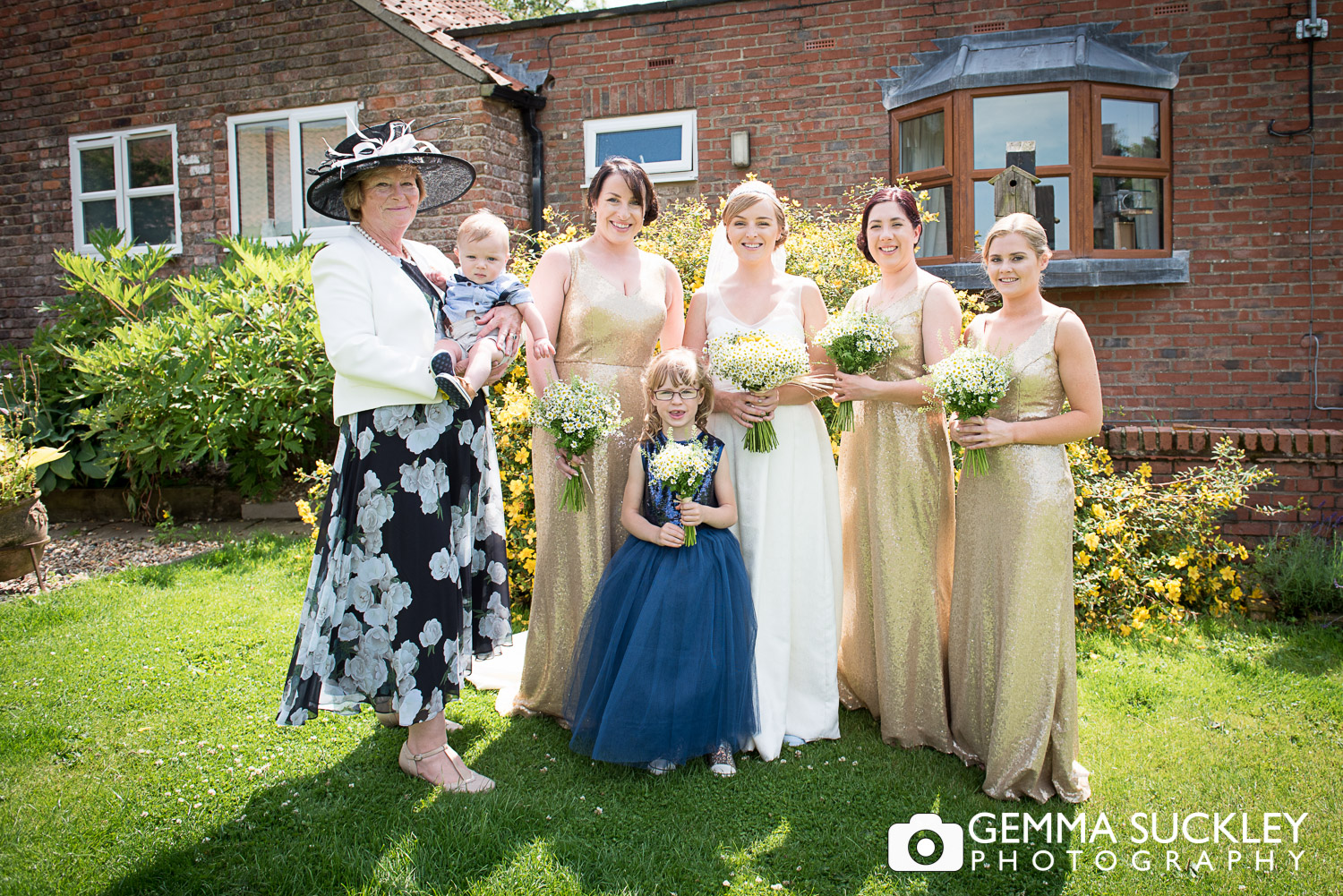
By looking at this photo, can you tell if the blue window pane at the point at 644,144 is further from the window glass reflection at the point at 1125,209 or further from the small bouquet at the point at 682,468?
the small bouquet at the point at 682,468

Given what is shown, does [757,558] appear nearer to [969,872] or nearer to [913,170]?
[969,872]

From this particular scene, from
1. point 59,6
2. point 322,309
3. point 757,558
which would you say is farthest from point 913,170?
point 59,6

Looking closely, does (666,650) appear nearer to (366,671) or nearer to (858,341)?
(366,671)

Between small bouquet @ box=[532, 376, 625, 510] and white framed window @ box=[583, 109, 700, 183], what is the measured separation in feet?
21.2

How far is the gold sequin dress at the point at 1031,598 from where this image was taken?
3383 millimetres

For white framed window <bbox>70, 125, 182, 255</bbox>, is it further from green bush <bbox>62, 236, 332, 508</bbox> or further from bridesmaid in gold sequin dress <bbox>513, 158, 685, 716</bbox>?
bridesmaid in gold sequin dress <bbox>513, 158, 685, 716</bbox>

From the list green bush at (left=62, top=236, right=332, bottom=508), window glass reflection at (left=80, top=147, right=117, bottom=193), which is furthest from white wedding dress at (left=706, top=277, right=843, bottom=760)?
window glass reflection at (left=80, top=147, right=117, bottom=193)

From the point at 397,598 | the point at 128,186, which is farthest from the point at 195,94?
the point at 397,598

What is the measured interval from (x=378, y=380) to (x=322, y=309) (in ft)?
1.19

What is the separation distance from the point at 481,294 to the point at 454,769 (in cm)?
200

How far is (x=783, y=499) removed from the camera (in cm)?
398

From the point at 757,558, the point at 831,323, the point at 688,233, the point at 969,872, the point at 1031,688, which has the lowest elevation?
the point at 969,872

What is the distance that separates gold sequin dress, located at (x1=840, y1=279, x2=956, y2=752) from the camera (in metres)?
3.87

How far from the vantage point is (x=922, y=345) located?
12.6ft
